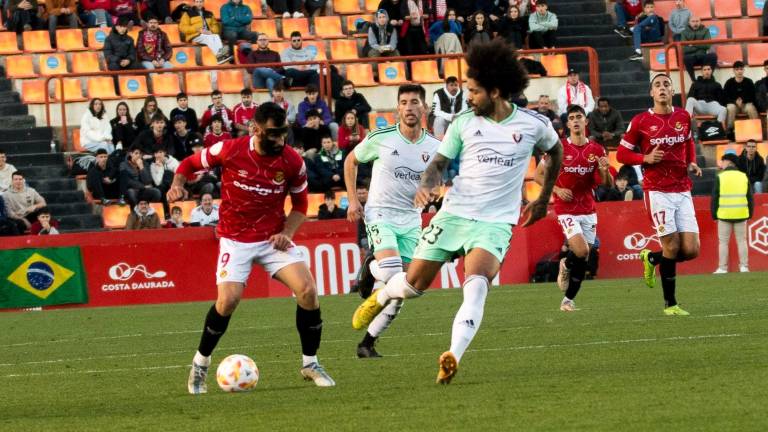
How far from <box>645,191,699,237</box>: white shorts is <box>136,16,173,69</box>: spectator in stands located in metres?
14.9

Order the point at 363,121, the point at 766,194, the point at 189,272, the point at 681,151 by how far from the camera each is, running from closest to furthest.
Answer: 1. the point at 681,151
2. the point at 189,272
3. the point at 766,194
4. the point at 363,121

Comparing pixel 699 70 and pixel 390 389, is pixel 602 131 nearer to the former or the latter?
pixel 699 70

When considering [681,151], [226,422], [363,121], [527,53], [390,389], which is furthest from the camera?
[527,53]

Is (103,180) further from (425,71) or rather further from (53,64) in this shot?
(425,71)

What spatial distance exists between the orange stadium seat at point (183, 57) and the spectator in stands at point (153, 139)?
11.0ft

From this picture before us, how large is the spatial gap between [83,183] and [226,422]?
18.7 meters

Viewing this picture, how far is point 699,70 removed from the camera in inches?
1176

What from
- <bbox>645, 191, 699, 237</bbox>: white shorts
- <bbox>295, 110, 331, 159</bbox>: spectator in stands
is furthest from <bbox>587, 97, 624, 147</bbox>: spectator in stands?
<bbox>645, 191, 699, 237</bbox>: white shorts

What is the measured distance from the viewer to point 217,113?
2658 centimetres

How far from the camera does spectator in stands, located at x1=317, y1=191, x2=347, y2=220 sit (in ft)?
83.4

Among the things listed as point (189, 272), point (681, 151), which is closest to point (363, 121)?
point (189, 272)

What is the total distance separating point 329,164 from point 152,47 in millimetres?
4662

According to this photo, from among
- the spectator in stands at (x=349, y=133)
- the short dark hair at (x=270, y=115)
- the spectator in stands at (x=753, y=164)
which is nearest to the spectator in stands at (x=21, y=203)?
the spectator in stands at (x=349, y=133)

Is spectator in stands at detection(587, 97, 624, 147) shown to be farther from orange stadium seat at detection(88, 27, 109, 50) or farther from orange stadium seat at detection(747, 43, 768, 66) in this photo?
orange stadium seat at detection(88, 27, 109, 50)
